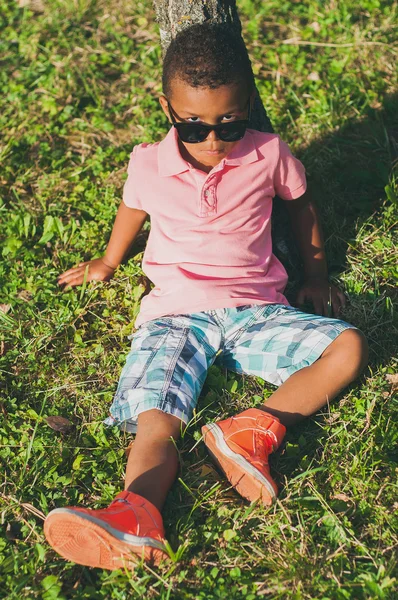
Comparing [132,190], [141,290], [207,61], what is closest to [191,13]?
[207,61]

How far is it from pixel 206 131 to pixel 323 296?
1.19 meters

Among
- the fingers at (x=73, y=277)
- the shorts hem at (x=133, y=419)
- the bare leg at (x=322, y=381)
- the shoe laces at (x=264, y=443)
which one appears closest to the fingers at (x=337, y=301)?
the bare leg at (x=322, y=381)

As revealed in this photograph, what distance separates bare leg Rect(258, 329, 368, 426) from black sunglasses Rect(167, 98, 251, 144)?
42.9 inches

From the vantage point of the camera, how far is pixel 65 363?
372 centimetres

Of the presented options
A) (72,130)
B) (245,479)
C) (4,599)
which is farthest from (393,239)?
(4,599)

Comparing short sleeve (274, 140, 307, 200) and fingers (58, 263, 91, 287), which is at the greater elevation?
short sleeve (274, 140, 307, 200)

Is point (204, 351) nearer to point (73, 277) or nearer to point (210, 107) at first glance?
point (73, 277)

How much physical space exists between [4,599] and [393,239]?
9.33 ft

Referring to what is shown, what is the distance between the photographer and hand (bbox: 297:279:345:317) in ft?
A: 12.4

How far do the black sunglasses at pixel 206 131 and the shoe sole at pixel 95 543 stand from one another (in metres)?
1.77

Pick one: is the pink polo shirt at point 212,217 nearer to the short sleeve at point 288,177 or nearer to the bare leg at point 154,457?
the short sleeve at point 288,177

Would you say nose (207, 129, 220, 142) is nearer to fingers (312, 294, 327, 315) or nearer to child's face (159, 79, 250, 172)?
child's face (159, 79, 250, 172)

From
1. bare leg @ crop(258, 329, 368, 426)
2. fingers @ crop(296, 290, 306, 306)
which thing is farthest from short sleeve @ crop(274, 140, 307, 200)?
bare leg @ crop(258, 329, 368, 426)

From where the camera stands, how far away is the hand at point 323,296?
12.4ft
